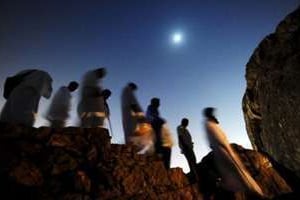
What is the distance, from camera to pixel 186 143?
29.9 ft

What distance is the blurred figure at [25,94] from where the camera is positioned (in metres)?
6.02

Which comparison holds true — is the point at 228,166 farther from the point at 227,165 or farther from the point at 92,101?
the point at 92,101

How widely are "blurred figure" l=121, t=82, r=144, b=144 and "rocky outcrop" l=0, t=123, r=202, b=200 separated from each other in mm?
884

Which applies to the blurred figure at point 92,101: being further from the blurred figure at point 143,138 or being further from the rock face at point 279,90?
the rock face at point 279,90

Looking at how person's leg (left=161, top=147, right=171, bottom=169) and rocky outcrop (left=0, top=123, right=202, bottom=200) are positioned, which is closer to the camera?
rocky outcrop (left=0, top=123, right=202, bottom=200)

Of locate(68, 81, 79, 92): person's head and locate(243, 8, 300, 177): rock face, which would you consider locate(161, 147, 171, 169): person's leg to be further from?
locate(243, 8, 300, 177): rock face

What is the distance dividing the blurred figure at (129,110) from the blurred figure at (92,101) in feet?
2.12

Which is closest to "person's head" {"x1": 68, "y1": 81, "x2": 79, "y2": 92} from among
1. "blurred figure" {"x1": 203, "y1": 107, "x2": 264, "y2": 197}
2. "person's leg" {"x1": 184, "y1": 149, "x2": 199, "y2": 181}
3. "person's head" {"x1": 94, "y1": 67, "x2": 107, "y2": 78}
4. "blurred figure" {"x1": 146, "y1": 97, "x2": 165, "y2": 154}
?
"person's head" {"x1": 94, "y1": 67, "x2": 107, "y2": 78}

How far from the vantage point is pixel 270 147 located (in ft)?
51.5

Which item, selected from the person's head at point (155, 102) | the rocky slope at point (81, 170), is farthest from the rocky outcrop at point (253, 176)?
the person's head at point (155, 102)

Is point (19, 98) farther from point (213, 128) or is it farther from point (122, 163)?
point (213, 128)

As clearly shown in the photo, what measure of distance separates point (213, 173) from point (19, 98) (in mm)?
5678

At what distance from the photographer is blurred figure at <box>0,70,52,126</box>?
602cm

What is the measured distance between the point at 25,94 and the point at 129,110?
310cm
